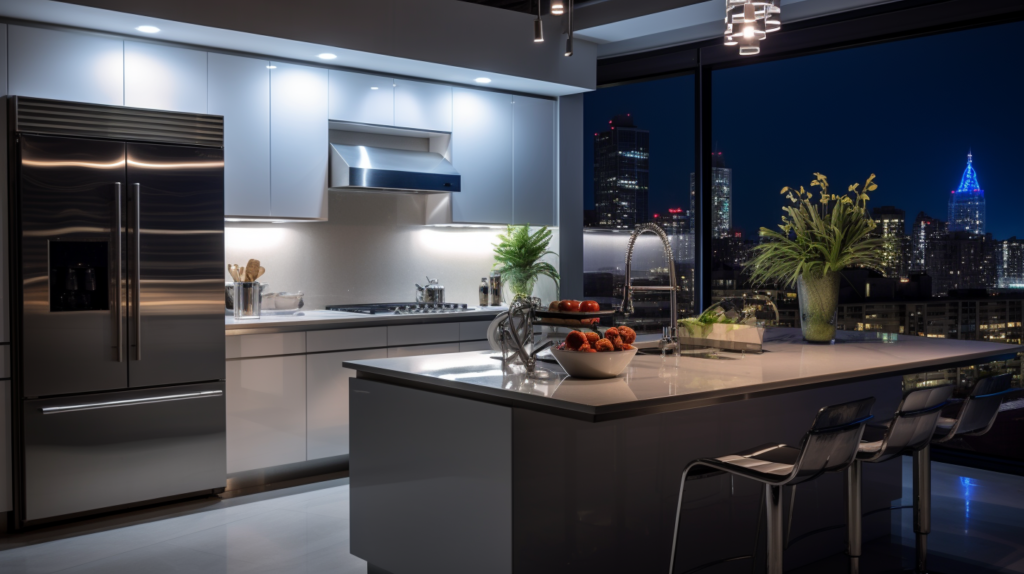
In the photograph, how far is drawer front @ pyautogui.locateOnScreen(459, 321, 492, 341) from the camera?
18.1ft

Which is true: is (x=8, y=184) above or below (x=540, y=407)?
above

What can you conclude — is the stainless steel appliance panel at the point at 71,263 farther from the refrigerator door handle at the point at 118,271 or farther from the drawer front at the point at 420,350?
the drawer front at the point at 420,350

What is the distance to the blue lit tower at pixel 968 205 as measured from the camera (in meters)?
5.11

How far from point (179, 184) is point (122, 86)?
1.99 feet

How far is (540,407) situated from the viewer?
2.39m

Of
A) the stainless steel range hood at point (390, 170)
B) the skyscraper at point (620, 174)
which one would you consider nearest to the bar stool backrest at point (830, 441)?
the stainless steel range hood at point (390, 170)

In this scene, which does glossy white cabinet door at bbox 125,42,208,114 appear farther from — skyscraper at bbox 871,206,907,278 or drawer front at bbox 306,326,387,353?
skyscraper at bbox 871,206,907,278

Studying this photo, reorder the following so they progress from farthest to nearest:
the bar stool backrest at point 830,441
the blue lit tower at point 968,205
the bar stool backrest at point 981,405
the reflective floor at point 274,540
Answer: the blue lit tower at point 968,205, the reflective floor at point 274,540, the bar stool backrest at point 981,405, the bar stool backrest at point 830,441

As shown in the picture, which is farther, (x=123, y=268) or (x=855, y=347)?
(x=123, y=268)

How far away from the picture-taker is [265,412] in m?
4.62

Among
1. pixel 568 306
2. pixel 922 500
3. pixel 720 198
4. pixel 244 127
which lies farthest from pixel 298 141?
pixel 922 500

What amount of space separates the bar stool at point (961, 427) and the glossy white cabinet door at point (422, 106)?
367 cm

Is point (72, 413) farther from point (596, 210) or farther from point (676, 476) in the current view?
point (596, 210)

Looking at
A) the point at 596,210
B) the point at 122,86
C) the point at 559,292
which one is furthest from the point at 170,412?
the point at 596,210
